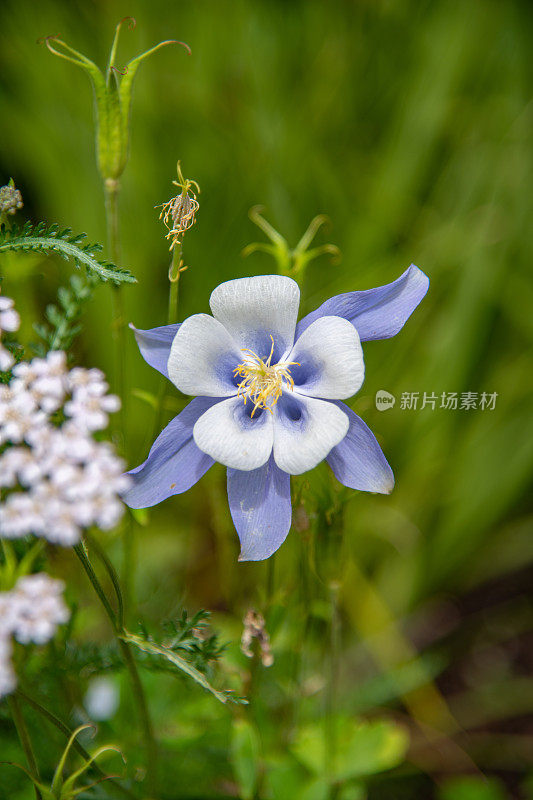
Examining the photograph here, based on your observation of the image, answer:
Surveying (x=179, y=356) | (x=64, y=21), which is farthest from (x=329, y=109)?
(x=179, y=356)

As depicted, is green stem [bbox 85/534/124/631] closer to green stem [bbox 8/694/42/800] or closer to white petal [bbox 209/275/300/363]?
green stem [bbox 8/694/42/800]

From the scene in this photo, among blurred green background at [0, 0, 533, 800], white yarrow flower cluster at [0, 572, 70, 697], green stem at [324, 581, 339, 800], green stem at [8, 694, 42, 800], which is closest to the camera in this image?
white yarrow flower cluster at [0, 572, 70, 697]

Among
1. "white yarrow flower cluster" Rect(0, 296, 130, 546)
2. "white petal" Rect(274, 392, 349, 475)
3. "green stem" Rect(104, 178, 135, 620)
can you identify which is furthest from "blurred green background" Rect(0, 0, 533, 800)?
"white yarrow flower cluster" Rect(0, 296, 130, 546)

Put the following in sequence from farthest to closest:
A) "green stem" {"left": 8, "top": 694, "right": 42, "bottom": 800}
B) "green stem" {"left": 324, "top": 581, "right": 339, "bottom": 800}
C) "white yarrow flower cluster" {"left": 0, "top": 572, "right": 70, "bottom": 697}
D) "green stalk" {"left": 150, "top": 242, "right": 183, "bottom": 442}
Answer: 1. "green stem" {"left": 324, "top": 581, "right": 339, "bottom": 800}
2. "green stalk" {"left": 150, "top": 242, "right": 183, "bottom": 442}
3. "green stem" {"left": 8, "top": 694, "right": 42, "bottom": 800}
4. "white yarrow flower cluster" {"left": 0, "top": 572, "right": 70, "bottom": 697}

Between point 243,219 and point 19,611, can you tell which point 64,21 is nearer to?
point 243,219

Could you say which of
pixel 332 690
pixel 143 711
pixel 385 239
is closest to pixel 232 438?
pixel 143 711

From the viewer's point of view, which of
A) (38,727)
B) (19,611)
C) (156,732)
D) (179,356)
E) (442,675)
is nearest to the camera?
(19,611)

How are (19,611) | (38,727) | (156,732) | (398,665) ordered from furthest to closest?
(398,665) → (156,732) → (38,727) → (19,611)
